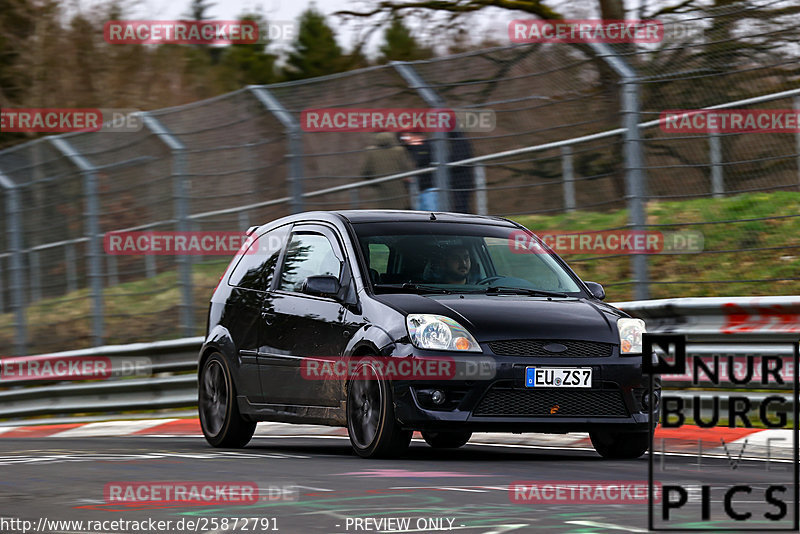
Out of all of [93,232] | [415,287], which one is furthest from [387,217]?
[93,232]

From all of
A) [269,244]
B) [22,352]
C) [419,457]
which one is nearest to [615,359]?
[419,457]

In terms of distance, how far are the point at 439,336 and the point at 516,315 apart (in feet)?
1.63

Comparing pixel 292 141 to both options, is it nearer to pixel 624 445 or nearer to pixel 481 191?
pixel 481 191

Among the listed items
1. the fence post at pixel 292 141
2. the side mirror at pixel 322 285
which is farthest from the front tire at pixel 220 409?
the fence post at pixel 292 141

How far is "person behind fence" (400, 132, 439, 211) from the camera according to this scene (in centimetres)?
1346

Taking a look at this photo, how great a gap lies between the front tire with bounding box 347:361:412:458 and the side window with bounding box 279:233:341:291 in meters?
1.00

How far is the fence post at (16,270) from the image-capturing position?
1808cm

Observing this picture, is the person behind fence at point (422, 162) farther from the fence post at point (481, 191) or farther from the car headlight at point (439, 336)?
the car headlight at point (439, 336)

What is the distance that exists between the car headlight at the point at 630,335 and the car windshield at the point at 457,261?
71 centimetres

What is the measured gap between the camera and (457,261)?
9.81 m

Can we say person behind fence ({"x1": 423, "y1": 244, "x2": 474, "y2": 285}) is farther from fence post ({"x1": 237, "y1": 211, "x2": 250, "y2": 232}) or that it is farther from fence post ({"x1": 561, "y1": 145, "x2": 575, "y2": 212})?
fence post ({"x1": 237, "y1": 211, "x2": 250, "y2": 232})

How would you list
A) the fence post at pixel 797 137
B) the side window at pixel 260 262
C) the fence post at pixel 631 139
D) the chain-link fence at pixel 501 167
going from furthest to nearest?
1. the fence post at pixel 631 139
2. the chain-link fence at pixel 501 167
3. the fence post at pixel 797 137
4. the side window at pixel 260 262

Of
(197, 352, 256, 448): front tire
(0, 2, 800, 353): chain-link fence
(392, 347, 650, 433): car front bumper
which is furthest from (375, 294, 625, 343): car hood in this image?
(0, 2, 800, 353): chain-link fence

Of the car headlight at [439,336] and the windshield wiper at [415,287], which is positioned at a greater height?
the windshield wiper at [415,287]
